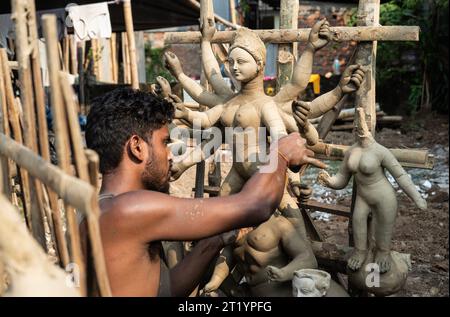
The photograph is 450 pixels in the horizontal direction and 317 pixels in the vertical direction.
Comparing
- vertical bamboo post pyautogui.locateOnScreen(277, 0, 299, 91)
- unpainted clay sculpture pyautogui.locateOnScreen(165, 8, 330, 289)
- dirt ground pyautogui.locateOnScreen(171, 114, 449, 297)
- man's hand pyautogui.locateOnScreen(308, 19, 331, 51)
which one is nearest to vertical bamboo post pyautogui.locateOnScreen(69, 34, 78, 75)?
dirt ground pyautogui.locateOnScreen(171, 114, 449, 297)

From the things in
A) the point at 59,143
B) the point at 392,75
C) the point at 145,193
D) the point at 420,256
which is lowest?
the point at 420,256

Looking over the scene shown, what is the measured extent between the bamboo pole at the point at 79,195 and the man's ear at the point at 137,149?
1.37 ft

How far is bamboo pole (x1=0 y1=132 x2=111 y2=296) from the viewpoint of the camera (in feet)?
4.90

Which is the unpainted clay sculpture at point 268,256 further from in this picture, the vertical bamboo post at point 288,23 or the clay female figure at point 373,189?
the vertical bamboo post at point 288,23

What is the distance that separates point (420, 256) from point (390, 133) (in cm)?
551

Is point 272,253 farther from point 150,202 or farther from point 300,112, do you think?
point 150,202

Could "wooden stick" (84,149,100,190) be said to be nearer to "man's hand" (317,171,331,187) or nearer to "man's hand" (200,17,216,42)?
"man's hand" (317,171,331,187)

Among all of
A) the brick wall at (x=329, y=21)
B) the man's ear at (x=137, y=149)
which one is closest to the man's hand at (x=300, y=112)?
the man's ear at (x=137, y=149)

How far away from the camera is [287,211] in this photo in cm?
258

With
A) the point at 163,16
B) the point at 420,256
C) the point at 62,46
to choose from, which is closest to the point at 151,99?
the point at 420,256

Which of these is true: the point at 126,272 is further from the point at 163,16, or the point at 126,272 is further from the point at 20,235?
the point at 163,16

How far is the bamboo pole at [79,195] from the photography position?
149 centimetres

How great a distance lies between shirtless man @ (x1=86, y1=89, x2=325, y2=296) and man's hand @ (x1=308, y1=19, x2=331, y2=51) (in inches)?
18.4

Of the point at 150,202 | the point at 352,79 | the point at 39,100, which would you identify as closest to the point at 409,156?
the point at 352,79
